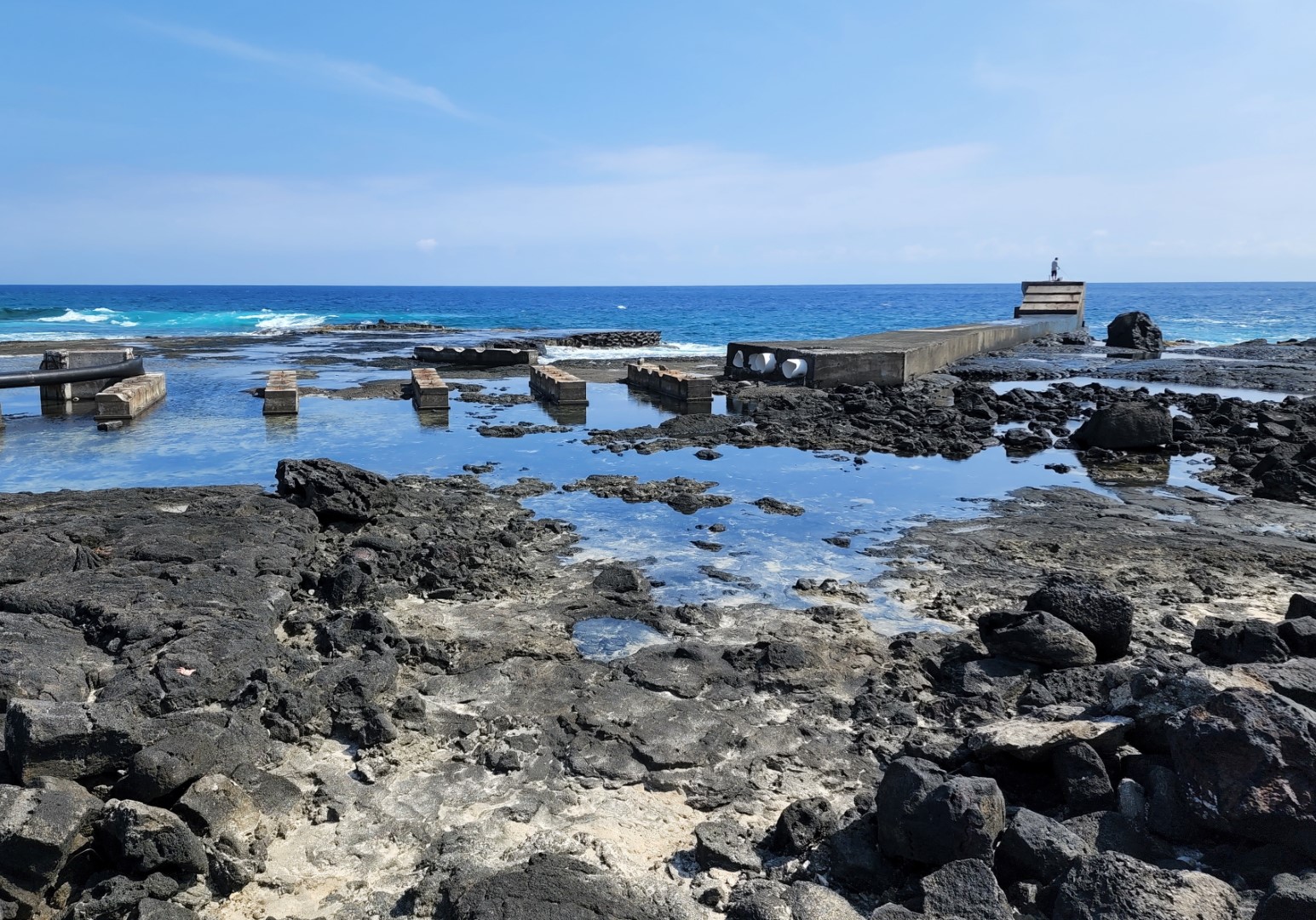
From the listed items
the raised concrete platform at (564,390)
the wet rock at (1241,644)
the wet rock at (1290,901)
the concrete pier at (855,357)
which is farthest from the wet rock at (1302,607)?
the concrete pier at (855,357)

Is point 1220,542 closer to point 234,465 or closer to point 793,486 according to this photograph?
point 793,486

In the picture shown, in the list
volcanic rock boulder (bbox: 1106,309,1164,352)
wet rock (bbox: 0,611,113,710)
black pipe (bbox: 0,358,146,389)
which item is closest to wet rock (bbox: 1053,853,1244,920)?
wet rock (bbox: 0,611,113,710)

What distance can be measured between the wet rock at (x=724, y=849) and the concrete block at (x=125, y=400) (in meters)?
15.8

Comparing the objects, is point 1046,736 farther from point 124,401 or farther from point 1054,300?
point 1054,300

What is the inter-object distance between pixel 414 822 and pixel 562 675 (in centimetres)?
171

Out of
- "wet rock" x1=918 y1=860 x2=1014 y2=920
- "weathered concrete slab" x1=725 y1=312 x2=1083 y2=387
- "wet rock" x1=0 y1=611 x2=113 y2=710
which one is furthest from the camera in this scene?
"weathered concrete slab" x1=725 y1=312 x2=1083 y2=387

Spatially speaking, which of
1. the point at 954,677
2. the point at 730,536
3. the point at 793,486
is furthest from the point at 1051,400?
the point at 954,677

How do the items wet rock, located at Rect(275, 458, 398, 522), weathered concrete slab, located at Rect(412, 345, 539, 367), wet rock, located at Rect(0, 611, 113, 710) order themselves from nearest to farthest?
wet rock, located at Rect(0, 611, 113, 710) → wet rock, located at Rect(275, 458, 398, 522) → weathered concrete slab, located at Rect(412, 345, 539, 367)

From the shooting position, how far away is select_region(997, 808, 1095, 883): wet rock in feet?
11.3

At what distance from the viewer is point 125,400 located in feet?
53.6

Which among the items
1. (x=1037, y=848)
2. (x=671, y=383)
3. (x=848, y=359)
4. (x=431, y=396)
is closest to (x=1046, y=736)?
(x=1037, y=848)

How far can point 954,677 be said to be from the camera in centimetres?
578

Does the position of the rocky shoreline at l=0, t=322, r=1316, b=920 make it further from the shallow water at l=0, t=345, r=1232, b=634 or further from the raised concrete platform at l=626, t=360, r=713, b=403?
the raised concrete platform at l=626, t=360, r=713, b=403

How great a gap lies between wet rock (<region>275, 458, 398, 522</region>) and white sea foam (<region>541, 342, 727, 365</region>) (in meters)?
20.4
